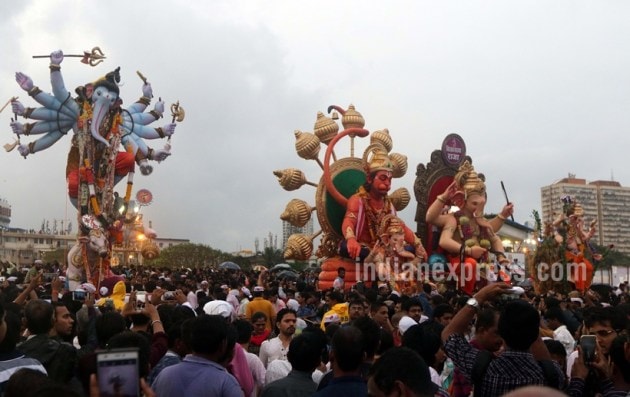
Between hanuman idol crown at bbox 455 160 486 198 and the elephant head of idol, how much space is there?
11649mm

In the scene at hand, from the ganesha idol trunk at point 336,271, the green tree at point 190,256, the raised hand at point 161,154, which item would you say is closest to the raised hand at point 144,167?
the raised hand at point 161,154

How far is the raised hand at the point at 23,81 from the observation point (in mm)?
22266

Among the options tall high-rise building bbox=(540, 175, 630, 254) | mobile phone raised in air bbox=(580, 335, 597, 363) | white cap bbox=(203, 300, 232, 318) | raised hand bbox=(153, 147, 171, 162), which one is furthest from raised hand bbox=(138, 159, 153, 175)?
tall high-rise building bbox=(540, 175, 630, 254)

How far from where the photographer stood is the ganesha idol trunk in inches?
802

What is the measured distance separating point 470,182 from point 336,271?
5.17m

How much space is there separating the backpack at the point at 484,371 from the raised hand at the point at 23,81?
21.7 meters

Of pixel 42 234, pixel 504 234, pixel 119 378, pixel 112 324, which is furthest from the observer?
pixel 42 234

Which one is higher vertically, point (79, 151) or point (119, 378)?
point (79, 151)

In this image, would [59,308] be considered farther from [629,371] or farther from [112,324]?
[629,371]

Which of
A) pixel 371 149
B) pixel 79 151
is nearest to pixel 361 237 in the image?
pixel 371 149

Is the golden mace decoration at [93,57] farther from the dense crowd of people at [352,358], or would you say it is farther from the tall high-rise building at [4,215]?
the tall high-rise building at [4,215]

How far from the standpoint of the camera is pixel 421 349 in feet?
14.6

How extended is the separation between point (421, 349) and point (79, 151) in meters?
20.4

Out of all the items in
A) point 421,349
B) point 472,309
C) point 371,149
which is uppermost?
point 371,149
